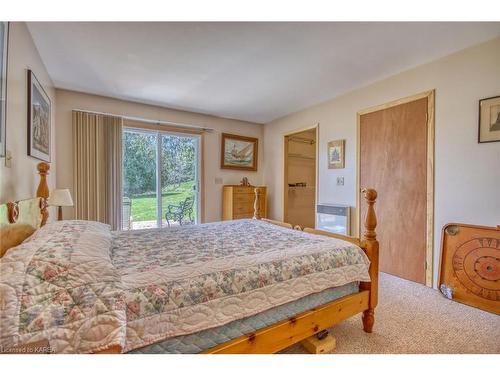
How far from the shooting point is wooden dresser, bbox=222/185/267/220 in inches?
168

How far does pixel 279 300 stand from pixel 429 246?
2.21 metres

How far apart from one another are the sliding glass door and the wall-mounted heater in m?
2.21

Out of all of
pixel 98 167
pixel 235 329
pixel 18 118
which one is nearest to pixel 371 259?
pixel 235 329

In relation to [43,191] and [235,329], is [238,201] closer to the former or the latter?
[43,191]

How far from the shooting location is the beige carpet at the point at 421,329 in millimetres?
1576

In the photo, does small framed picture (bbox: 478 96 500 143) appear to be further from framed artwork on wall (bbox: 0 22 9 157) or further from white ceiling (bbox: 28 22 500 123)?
framed artwork on wall (bbox: 0 22 9 157)

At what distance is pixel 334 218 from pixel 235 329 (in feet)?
8.86

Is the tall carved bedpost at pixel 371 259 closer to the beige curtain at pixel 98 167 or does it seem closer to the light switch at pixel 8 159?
the light switch at pixel 8 159

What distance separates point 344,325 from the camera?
1849mm

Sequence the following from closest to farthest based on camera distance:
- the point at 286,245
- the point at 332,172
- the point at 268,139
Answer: the point at 286,245
the point at 332,172
the point at 268,139

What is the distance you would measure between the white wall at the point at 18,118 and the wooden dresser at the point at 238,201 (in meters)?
2.74

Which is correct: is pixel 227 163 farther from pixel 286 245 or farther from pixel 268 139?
pixel 286 245

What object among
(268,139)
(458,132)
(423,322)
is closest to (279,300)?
(423,322)

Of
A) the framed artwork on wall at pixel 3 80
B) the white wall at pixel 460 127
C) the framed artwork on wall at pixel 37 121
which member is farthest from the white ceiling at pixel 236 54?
the framed artwork on wall at pixel 3 80
